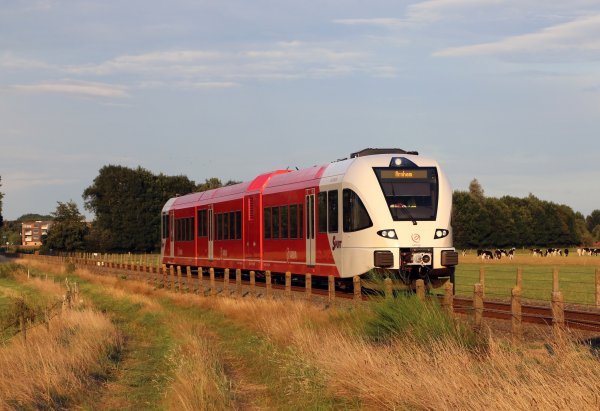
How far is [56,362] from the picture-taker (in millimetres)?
15445

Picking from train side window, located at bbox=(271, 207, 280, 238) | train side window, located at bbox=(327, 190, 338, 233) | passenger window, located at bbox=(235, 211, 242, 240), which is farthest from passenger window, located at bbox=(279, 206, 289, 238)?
passenger window, located at bbox=(235, 211, 242, 240)

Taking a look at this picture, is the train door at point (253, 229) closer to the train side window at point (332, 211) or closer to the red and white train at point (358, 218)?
the red and white train at point (358, 218)

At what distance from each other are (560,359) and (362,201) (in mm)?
12953

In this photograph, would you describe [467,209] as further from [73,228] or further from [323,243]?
A: [323,243]

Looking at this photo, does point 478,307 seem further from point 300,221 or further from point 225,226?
point 225,226

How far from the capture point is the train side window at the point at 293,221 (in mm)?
27498

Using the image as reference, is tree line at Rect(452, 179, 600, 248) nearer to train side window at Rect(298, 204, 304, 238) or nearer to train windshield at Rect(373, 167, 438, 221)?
train side window at Rect(298, 204, 304, 238)

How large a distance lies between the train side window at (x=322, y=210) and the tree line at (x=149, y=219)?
82.5 meters

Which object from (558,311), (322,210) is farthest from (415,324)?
(322,210)

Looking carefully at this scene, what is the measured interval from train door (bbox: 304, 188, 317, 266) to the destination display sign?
11.3 ft

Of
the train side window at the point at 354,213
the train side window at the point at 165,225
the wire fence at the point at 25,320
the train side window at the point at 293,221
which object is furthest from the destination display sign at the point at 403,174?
the train side window at the point at 165,225

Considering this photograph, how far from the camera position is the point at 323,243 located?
82.6ft

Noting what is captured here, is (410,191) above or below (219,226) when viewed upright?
above

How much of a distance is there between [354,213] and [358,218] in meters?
0.21
